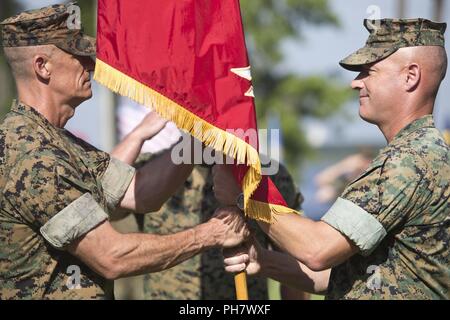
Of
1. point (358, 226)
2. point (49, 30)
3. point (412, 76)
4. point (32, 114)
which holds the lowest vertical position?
point (358, 226)

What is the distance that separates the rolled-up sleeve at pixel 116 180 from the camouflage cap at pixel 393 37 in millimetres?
1454

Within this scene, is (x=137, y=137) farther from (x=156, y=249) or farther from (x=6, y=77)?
(x=6, y=77)

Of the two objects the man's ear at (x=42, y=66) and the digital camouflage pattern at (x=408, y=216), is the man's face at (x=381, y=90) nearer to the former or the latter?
the digital camouflage pattern at (x=408, y=216)

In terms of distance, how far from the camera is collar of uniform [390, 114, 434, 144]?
15.8ft

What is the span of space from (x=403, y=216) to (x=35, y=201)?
1803mm

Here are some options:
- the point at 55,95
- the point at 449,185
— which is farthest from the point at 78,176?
the point at 449,185

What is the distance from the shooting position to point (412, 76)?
15.8ft

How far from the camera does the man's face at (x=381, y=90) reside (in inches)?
191

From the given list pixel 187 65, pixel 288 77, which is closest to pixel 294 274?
pixel 187 65

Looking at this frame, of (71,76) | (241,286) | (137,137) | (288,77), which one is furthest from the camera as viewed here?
(288,77)

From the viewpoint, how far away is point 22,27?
190 inches

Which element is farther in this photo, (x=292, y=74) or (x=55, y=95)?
(x=292, y=74)
